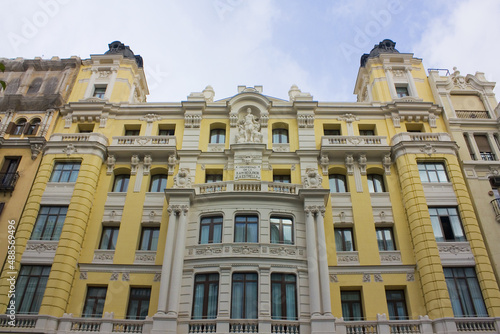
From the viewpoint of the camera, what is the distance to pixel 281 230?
26.1 meters

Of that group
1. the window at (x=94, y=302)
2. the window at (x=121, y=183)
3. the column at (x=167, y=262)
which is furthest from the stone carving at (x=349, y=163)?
the window at (x=94, y=302)

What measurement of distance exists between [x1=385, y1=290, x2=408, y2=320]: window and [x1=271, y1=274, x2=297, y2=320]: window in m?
6.16

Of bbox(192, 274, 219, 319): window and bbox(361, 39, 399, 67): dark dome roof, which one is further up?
bbox(361, 39, 399, 67): dark dome roof

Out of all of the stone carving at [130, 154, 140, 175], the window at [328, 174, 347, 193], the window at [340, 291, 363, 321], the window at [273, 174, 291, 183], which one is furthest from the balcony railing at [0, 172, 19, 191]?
the window at [340, 291, 363, 321]

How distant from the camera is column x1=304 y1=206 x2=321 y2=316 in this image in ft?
74.4

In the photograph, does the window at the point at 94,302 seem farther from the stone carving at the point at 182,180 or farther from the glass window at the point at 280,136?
the glass window at the point at 280,136

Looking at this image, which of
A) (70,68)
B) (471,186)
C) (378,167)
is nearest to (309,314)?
(378,167)

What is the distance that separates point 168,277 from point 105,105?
653 inches

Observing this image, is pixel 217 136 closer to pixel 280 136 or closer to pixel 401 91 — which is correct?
pixel 280 136

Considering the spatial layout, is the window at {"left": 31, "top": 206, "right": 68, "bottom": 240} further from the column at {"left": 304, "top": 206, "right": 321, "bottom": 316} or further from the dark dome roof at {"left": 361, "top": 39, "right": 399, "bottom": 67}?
the dark dome roof at {"left": 361, "top": 39, "right": 399, "bottom": 67}

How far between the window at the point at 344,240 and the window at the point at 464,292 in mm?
5919

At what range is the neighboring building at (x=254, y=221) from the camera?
76.1 feet

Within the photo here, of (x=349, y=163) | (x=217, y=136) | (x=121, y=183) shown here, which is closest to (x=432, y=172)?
(x=349, y=163)

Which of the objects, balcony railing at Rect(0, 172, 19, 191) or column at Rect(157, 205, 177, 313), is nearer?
column at Rect(157, 205, 177, 313)
